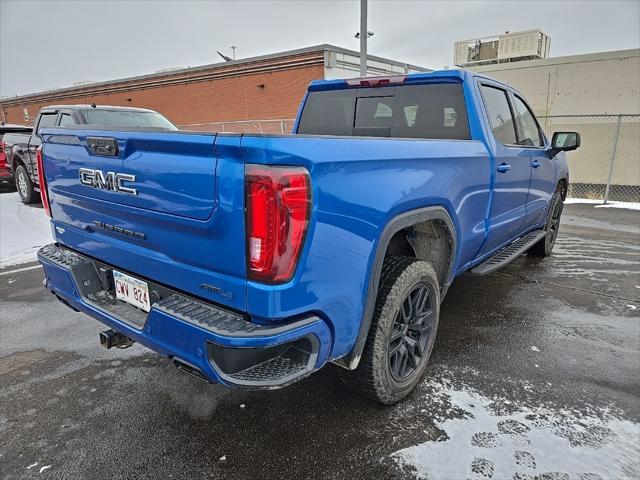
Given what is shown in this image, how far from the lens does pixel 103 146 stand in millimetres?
2141

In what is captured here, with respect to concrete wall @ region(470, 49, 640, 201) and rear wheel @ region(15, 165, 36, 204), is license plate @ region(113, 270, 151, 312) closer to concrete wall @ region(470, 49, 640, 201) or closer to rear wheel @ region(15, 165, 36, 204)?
rear wheel @ region(15, 165, 36, 204)

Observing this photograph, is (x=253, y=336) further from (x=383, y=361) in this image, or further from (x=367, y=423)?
(x=367, y=423)

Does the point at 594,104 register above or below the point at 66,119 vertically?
above

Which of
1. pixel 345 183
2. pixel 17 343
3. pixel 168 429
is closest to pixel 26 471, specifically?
pixel 168 429

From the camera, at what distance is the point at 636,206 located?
1019cm

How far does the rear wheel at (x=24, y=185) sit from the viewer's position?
9.15m

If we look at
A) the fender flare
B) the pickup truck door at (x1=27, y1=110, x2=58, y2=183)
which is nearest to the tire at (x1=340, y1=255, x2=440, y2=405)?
the fender flare

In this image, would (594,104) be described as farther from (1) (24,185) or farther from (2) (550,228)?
(1) (24,185)

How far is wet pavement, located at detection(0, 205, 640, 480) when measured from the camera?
2127 millimetres

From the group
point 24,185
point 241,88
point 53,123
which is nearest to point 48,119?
point 53,123

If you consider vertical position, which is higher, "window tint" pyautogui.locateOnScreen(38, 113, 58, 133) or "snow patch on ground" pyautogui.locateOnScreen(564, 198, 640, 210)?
"window tint" pyautogui.locateOnScreen(38, 113, 58, 133)

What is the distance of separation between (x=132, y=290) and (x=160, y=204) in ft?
2.00

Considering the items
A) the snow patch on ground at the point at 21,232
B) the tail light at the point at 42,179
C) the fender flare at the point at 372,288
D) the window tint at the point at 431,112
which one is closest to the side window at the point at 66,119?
the snow patch on ground at the point at 21,232

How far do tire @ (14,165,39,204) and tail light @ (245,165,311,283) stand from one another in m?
9.44
